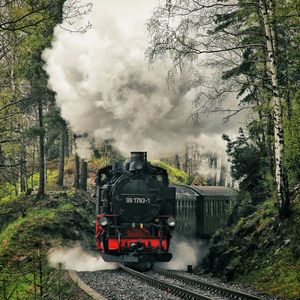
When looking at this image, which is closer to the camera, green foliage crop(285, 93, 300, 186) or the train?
the train

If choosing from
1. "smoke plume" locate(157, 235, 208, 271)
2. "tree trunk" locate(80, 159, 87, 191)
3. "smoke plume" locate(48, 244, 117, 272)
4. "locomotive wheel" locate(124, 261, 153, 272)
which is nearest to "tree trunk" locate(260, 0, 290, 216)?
"locomotive wheel" locate(124, 261, 153, 272)

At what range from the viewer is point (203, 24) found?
489 inches

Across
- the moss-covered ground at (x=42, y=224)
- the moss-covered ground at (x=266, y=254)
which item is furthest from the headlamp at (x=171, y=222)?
the moss-covered ground at (x=42, y=224)

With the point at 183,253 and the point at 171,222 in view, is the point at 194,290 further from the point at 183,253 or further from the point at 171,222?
the point at 183,253

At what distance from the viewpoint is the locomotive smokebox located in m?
13.5

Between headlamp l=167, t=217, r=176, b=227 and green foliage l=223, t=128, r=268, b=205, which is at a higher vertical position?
green foliage l=223, t=128, r=268, b=205

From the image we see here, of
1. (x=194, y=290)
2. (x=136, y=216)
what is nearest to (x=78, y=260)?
(x=136, y=216)

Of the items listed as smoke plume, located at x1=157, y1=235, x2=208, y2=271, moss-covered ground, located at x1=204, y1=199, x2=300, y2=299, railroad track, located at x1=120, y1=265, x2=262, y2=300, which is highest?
moss-covered ground, located at x1=204, y1=199, x2=300, y2=299

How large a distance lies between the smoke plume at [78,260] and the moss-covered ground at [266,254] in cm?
356

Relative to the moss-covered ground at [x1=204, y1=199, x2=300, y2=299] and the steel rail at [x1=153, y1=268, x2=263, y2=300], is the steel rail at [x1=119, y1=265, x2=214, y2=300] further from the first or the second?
the moss-covered ground at [x1=204, y1=199, x2=300, y2=299]

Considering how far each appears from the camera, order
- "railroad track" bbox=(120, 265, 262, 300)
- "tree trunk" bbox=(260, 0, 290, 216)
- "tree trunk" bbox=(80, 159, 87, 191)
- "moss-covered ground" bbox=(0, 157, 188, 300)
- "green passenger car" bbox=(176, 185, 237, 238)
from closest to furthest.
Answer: "railroad track" bbox=(120, 265, 262, 300) → "tree trunk" bbox=(260, 0, 290, 216) → "moss-covered ground" bbox=(0, 157, 188, 300) → "green passenger car" bbox=(176, 185, 237, 238) → "tree trunk" bbox=(80, 159, 87, 191)

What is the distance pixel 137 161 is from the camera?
13.6m

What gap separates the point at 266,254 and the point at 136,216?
3423 mm

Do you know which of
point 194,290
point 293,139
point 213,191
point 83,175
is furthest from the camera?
point 83,175
